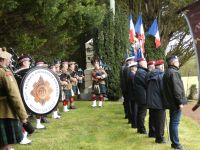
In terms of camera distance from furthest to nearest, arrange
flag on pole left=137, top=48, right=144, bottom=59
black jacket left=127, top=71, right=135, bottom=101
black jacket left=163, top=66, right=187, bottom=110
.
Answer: flag on pole left=137, top=48, right=144, bottom=59 < black jacket left=127, top=71, right=135, bottom=101 < black jacket left=163, top=66, right=187, bottom=110

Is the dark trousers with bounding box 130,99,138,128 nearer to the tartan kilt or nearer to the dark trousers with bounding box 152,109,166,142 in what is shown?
the dark trousers with bounding box 152,109,166,142

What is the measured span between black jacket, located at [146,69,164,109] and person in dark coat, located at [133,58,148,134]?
987mm

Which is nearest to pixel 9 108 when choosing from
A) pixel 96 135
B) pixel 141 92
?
pixel 96 135

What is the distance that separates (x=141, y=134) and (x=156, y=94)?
1.76 metres

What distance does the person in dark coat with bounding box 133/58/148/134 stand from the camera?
41.1ft

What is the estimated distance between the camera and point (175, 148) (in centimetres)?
1062

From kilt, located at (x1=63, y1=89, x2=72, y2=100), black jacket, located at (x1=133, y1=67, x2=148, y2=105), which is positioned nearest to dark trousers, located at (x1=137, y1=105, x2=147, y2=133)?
black jacket, located at (x1=133, y1=67, x2=148, y2=105)

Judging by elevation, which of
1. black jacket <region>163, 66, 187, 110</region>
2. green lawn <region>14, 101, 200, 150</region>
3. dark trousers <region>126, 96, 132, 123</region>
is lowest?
green lawn <region>14, 101, 200, 150</region>

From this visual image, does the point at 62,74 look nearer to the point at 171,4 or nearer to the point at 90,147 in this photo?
the point at 90,147

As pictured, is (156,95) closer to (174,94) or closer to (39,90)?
(174,94)

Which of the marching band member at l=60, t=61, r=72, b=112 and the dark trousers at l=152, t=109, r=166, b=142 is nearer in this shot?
the dark trousers at l=152, t=109, r=166, b=142

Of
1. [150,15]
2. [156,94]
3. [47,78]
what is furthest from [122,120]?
[150,15]

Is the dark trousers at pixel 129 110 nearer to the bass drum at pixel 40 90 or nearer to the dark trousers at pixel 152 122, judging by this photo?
the dark trousers at pixel 152 122

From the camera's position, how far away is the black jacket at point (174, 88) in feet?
33.7
